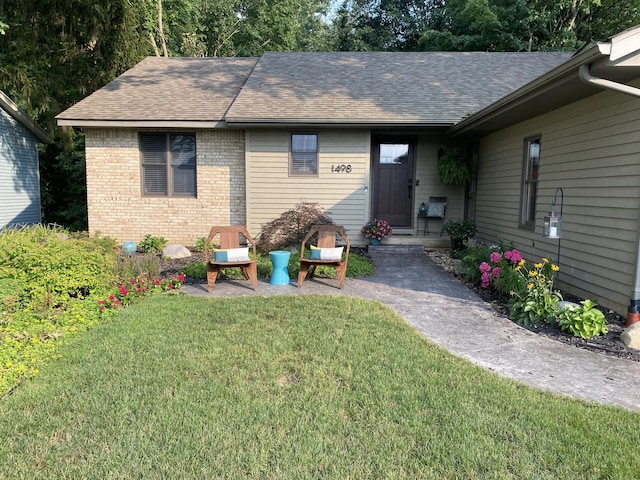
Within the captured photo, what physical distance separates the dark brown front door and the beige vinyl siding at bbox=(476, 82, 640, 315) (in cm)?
295

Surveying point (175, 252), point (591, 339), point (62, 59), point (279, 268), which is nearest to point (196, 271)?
point (279, 268)

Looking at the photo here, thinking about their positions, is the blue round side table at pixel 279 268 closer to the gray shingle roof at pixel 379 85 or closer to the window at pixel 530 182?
the gray shingle roof at pixel 379 85

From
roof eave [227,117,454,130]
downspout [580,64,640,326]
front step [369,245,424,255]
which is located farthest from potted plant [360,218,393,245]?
downspout [580,64,640,326]

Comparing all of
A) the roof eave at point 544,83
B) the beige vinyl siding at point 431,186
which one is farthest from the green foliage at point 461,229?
the roof eave at point 544,83

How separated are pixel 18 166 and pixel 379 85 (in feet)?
36.5

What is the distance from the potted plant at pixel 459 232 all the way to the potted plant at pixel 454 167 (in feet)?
3.24

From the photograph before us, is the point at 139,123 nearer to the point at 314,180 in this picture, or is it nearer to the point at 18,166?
the point at 314,180

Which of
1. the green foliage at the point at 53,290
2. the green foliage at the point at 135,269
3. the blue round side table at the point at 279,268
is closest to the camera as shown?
the green foliage at the point at 53,290

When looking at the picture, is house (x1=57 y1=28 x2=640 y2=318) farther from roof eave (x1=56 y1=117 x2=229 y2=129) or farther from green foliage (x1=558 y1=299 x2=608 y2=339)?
green foliage (x1=558 y1=299 x2=608 y2=339)

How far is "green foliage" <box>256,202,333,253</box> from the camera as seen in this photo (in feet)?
29.6

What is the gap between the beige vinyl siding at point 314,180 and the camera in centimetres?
934

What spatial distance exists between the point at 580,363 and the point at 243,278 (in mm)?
4843

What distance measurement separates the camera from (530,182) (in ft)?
24.3

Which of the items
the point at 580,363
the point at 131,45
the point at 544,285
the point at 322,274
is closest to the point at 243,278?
the point at 322,274
